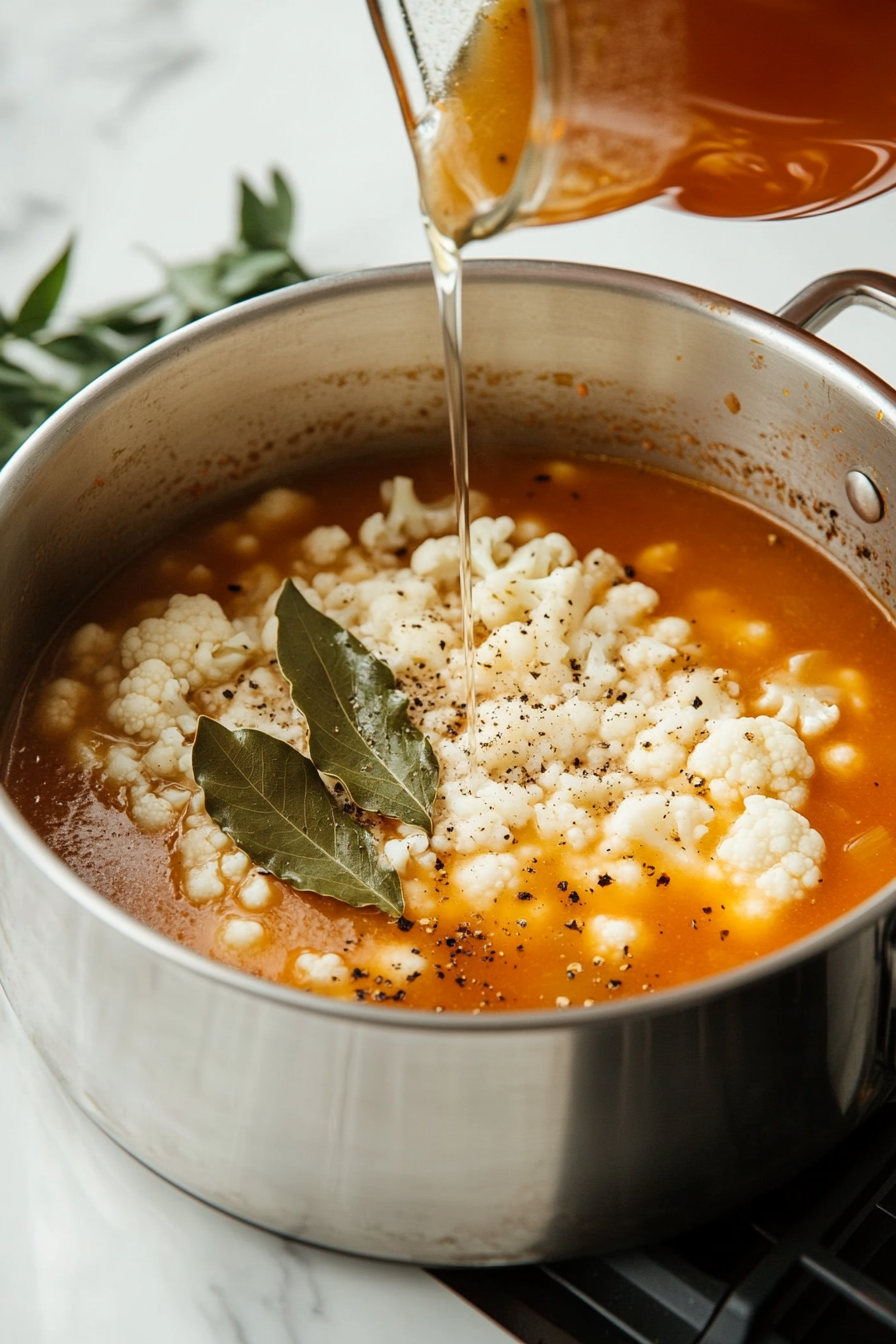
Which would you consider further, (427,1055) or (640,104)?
(640,104)

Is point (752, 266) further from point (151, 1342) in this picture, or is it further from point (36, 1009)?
→ point (151, 1342)

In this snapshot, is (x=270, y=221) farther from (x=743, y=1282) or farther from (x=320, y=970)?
(x=743, y=1282)

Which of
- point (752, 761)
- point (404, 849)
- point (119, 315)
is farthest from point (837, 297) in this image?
point (119, 315)

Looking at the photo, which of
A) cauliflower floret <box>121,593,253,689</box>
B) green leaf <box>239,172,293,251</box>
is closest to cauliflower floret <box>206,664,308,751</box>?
cauliflower floret <box>121,593,253,689</box>

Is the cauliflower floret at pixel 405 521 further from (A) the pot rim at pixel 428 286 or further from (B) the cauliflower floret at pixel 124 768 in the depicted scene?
(B) the cauliflower floret at pixel 124 768

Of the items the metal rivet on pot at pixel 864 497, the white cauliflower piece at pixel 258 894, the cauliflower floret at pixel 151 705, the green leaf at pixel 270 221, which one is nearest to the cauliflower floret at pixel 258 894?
the white cauliflower piece at pixel 258 894

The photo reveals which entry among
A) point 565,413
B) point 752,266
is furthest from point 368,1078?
point 752,266
